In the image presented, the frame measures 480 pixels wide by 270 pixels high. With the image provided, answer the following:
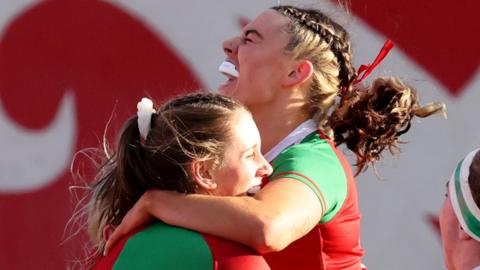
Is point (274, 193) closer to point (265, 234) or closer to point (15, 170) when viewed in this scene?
point (265, 234)

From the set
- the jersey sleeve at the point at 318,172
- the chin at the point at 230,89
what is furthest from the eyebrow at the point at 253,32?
the jersey sleeve at the point at 318,172

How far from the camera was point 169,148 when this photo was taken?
63.3 inches

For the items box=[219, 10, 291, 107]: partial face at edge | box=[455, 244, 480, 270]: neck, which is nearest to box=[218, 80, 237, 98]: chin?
box=[219, 10, 291, 107]: partial face at edge

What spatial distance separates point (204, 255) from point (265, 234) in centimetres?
22

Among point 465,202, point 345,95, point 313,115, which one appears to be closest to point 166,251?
point 465,202

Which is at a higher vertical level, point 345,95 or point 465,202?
point 465,202

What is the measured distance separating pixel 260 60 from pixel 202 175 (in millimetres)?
795

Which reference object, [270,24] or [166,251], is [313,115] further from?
[166,251]

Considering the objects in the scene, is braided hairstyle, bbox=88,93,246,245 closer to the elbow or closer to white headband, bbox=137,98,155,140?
white headband, bbox=137,98,155,140

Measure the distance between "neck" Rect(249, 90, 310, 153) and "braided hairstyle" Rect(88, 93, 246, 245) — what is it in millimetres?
601

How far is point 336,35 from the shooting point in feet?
8.06

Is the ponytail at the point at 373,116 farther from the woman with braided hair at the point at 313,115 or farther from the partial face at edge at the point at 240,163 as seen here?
the partial face at edge at the point at 240,163

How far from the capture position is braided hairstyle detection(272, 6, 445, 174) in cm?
239

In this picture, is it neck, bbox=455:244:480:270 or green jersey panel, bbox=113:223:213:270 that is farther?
neck, bbox=455:244:480:270
